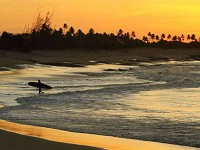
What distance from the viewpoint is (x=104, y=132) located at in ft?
38.4

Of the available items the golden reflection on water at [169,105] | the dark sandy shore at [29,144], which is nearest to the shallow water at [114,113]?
the golden reflection on water at [169,105]

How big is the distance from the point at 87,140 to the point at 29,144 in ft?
5.84

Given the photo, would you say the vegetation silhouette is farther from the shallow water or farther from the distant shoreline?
the shallow water

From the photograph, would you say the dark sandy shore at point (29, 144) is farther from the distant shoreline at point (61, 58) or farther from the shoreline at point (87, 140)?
the distant shoreline at point (61, 58)

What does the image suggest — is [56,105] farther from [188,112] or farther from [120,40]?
[120,40]

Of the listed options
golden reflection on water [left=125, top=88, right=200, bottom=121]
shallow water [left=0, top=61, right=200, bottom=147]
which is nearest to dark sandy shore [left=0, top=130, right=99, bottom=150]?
shallow water [left=0, top=61, right=200, bottom=147]

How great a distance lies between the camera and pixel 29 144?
902 centimetres

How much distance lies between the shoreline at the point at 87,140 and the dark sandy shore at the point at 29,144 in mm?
242

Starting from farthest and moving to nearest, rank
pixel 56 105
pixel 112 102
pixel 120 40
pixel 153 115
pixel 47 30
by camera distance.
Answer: pixel 120 40 < pixel 47 30 < pixel 112 102 < pixel 56 105 < pixel 153 115

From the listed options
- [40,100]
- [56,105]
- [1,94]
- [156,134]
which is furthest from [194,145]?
[1,94]

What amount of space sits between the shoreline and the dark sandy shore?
0.24 metres

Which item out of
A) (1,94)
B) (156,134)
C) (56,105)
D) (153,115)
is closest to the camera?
(156,134)

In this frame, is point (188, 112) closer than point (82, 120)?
No

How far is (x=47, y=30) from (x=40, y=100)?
9132 centimetres
